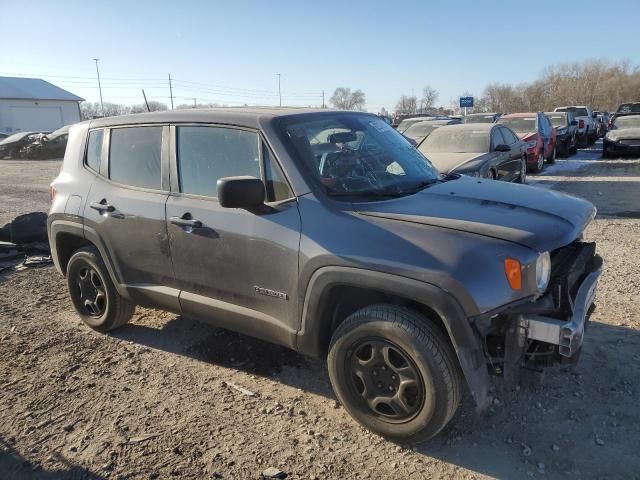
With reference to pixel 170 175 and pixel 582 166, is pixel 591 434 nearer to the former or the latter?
pixel 170 175

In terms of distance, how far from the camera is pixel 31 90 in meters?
56.5

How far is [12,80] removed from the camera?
57062 mm

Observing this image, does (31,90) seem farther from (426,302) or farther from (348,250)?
(426,302)

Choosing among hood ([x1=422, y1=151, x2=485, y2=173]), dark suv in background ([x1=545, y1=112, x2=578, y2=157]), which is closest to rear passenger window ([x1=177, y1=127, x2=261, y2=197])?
hood ([x1=422, y1=151, x2=485, y2=173])

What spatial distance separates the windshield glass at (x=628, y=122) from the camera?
17172 millimetres

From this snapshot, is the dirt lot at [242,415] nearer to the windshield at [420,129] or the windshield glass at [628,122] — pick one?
the windshield at [420,129]

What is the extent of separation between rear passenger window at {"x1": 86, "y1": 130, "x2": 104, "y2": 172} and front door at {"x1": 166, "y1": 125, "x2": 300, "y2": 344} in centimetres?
97

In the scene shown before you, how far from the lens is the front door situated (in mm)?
3027

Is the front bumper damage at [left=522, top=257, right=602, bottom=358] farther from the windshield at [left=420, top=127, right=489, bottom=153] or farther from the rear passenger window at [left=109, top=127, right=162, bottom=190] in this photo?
the windshield at [left=420, top=127, right=489, bottom=153]

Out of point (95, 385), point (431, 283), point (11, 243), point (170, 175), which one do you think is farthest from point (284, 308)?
point (11, 243)

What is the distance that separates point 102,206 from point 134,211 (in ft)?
1.30

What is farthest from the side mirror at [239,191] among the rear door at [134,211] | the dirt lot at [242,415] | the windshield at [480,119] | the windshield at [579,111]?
the windshield at [579,111]

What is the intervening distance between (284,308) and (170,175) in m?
1.35

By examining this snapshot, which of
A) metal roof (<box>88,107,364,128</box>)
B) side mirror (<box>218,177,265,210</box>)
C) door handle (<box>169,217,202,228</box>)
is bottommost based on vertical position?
door handle (<box>169,217,202,228</box>)
